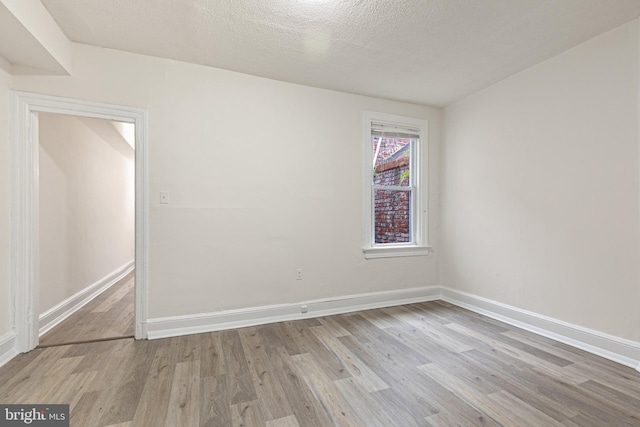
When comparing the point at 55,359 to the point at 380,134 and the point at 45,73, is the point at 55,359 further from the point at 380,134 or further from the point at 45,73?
the point at 380,134

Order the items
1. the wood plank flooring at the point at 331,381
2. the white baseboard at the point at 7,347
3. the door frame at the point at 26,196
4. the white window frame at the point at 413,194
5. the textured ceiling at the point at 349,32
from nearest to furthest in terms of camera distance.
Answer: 1. the wood plank flooring at the point at 331,381
2. the textured ceiling at the point at 349,32
3. the white baseboard at the point at 7,347
4. the door frame at the point at 26,196
5. the white window frame at the point at 413,194

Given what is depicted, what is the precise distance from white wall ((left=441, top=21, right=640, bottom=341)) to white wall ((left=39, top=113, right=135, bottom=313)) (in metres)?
4.51

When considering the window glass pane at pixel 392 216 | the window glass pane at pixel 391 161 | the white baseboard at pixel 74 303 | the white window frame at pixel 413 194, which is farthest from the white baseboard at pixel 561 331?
the white baseboard at pixel 74 303

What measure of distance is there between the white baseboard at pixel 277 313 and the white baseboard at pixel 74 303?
3.46ft

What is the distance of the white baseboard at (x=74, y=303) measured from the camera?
9.07ft

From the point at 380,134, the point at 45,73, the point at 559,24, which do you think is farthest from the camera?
the point at 380,134

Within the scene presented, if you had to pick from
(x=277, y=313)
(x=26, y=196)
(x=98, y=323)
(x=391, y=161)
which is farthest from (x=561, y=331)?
(x=26, y=196)

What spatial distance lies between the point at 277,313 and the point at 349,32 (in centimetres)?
269

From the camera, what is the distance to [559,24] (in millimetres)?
2178

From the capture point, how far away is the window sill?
3527mm

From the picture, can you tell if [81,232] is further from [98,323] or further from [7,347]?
[7,347]

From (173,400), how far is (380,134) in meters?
3.29

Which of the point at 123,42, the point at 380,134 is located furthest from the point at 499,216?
the point at 123,42

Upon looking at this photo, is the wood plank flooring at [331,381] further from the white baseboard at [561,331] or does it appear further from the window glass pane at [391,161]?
the window glass pane at [391,161]
